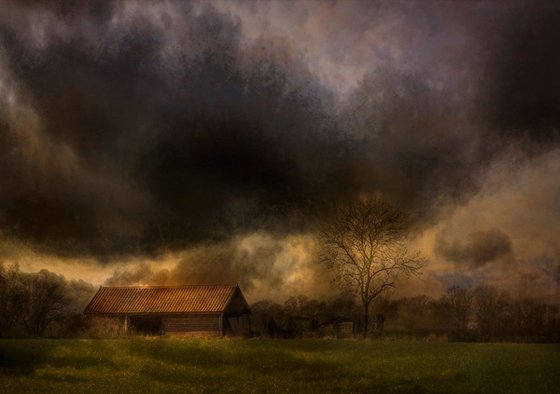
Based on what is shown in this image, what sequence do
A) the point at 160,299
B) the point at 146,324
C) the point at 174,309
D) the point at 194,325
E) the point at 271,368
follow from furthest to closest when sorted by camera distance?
the point at 160,299 < the point at 146,324 < the point at 174,309 < the point at 194,325 < the point at 271,368

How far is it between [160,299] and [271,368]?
37.9 meters

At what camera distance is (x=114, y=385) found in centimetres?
3234

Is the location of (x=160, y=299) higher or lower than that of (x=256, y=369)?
higher

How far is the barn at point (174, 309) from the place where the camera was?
242 feet

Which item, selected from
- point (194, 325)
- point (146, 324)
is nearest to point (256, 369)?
point (194, 325)

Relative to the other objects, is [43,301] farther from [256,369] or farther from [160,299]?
[256,369]

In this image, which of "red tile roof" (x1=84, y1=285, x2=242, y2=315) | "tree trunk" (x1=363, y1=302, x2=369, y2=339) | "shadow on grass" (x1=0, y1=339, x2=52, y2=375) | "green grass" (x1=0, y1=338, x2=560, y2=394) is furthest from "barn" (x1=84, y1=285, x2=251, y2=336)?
"shadow on grass" (x1=0, y1=339, x2=52, y2=375)

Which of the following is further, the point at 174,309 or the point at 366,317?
the point at 174,309

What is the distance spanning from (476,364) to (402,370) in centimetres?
571

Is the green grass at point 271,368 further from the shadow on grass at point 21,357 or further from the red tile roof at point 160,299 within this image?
the red tile roof at point 160,299

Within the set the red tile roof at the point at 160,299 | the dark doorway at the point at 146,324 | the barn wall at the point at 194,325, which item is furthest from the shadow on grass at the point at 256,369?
the dark doorway at the point at 146,324

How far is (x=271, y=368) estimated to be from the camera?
40.3 m

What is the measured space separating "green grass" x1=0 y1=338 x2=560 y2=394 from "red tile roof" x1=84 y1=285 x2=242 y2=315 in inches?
865

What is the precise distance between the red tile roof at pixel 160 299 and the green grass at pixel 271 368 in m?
22.0
